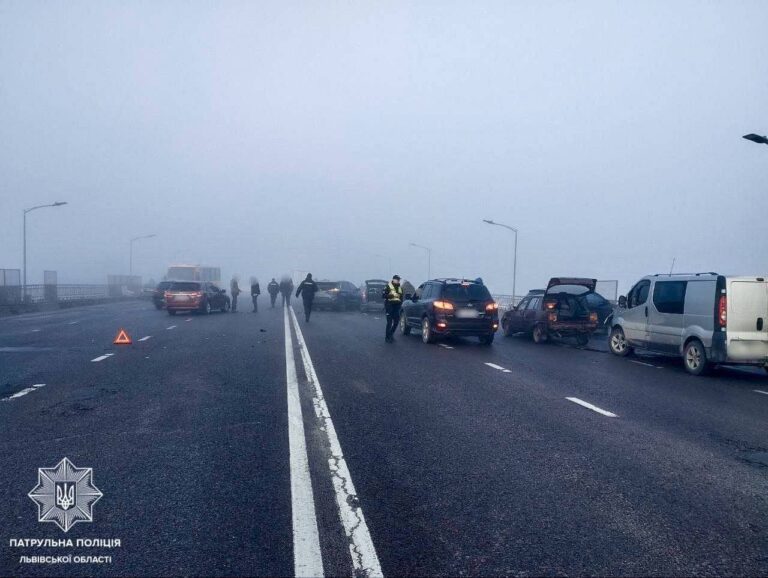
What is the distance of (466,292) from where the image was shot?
17953 millimetres

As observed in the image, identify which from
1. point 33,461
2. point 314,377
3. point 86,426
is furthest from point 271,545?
point 314,377

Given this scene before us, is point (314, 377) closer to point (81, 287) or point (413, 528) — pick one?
point (413, 528)

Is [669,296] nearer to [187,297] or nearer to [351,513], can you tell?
[351,513]

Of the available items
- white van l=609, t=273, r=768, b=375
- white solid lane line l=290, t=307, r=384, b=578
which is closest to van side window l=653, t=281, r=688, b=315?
white van l=609, t=273, r=768, b=375

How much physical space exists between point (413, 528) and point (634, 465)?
269cm

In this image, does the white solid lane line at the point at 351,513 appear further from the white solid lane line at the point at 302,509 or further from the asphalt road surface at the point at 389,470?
the white solid lane line at the point at 302,509

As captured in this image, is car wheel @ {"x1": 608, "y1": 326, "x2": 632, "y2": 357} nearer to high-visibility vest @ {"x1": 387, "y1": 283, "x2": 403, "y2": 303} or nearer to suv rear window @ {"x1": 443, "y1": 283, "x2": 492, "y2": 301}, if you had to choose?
suv rear window @ {"x1": 443, "y1": 283, "x2": 492, "y2": 301}

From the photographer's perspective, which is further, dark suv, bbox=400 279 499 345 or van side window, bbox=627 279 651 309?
dark suv, bbox=400 279 499 345

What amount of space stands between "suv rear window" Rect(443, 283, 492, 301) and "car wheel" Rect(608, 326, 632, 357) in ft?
11.5

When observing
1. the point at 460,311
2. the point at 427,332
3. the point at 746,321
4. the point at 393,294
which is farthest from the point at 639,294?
the point at 393,294

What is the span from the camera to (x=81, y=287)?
1966 inches

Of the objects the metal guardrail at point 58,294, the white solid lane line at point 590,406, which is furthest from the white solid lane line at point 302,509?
the metal guardrail at point 58,294

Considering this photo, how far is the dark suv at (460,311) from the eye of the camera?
688 inches

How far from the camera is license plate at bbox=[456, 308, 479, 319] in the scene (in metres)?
17.6
